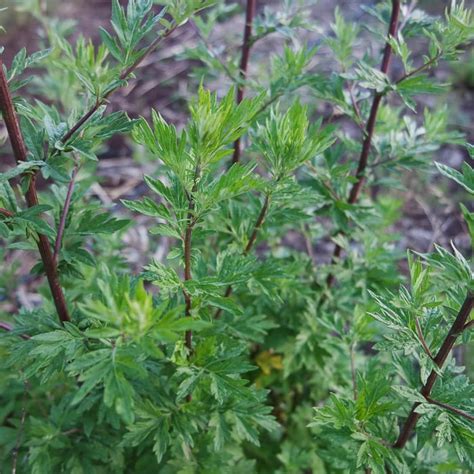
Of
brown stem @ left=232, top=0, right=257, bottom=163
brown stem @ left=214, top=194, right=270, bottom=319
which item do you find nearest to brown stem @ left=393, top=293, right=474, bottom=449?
brown stem @ left=214, top=194, right=270, bottom=319

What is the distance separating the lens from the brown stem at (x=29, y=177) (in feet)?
4.47

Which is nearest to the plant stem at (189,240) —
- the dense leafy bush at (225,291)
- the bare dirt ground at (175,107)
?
the dense leafy bush at (225,291)

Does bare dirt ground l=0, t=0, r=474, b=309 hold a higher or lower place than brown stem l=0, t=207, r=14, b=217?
lower

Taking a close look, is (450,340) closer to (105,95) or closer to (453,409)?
(453,409)

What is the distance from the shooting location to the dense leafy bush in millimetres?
1310

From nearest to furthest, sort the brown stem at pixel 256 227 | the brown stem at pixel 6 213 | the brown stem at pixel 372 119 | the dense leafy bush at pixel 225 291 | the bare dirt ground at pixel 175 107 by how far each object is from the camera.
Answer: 1. the dense leafy bush at pixel 225 291
2. the brown stem at pixel 6 213
3. the brown stem at pixel 256 227
4. the brown stem at pixel 372 119
5. the bare dirt ground at pixel 175 107

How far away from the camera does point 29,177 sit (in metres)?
1.42

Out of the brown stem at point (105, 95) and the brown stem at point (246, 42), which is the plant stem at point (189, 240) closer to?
the brown stem at point (105, 95)

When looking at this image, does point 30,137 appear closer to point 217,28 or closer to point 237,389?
point 237,389

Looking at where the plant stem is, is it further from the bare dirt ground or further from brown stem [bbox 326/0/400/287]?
the bare dirt ground

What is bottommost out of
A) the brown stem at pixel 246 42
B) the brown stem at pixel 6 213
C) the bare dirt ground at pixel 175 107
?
the bare dirt ground at pixel 175 107

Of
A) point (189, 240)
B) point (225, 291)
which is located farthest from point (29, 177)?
point (225, 291)

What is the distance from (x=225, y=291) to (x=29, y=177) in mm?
814

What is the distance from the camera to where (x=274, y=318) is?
2.44m
